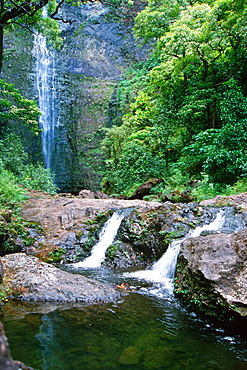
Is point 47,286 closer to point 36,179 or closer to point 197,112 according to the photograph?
point 197,112

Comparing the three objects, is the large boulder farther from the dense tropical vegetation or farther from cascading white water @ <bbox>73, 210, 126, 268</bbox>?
the dense tropical vegetation

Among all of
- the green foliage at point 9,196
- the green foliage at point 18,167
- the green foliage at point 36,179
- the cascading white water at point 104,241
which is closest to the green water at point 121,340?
the cascading white water at point 104,241

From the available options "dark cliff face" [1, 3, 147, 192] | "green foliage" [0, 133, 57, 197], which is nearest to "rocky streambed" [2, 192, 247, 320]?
"green foliage" [0, 133, 57, 197]

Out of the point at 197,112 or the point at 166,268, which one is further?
the point at 197,112

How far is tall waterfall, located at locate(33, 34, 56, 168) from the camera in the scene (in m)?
24.1

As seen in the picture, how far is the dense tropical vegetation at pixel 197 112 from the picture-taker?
10.9 metres

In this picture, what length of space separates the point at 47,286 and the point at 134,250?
146 inches

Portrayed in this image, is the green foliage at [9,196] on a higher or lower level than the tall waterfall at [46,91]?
lower

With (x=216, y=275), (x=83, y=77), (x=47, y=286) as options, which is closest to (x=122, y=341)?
(x=216, y=275)

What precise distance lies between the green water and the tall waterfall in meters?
21.4

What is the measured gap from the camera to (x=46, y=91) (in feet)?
83.3

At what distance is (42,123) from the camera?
80.3ft

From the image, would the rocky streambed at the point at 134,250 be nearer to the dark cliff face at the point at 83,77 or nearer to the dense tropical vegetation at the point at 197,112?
the dense tropical vegetation at the point at 197,112

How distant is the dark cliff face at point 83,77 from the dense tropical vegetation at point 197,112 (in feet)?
24.4
